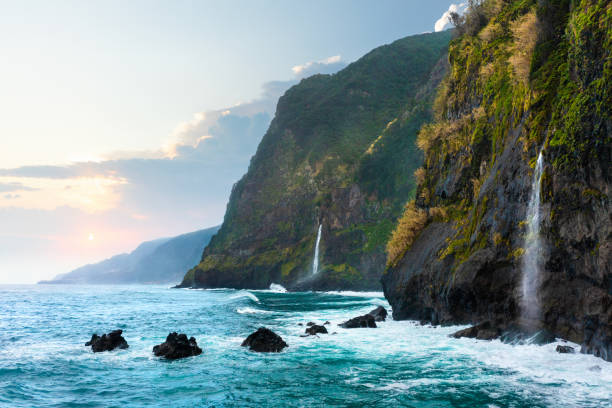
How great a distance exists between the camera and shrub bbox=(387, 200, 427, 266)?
29625mm

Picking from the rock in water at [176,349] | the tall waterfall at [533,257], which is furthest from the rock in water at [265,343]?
the tall waterfall at [533,257]

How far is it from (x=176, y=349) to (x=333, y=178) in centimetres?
9846

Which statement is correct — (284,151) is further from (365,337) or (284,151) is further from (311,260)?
(365,337)

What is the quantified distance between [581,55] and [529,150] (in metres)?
4.20

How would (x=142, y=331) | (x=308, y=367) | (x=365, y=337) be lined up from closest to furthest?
1. (x=308, y=367)
2. (x=365, y=337)
3. (x=142, y=331)

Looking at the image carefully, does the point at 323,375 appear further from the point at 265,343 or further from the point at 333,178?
the point at 333,178

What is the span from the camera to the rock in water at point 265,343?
18750mm

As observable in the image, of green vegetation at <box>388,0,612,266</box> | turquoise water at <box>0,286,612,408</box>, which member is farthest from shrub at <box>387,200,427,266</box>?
turquoise water at <box>0,286,612,408</box>

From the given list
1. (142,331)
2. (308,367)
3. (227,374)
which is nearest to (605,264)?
(308,367)

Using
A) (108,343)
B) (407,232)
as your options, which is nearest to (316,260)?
(407,232)

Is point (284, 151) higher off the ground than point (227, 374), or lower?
higher

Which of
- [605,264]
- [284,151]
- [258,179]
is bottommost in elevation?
[605,264]

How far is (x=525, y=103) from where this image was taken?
1798cm

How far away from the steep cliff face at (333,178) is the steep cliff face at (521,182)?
62.0m
